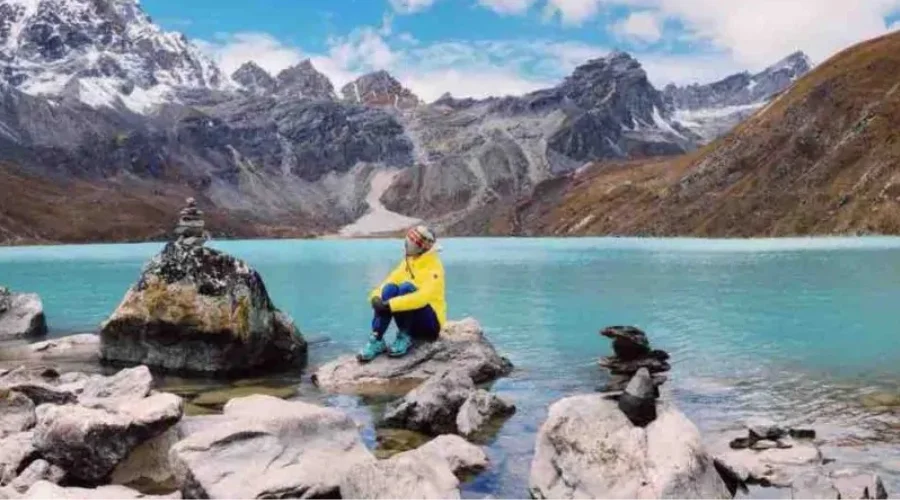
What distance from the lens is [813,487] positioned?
43.6 feet

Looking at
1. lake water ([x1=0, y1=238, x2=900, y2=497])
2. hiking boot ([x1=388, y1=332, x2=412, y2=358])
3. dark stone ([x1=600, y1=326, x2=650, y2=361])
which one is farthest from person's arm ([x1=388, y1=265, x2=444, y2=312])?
dark stone ([x1=600, y1=326, x2=650, y2=361])

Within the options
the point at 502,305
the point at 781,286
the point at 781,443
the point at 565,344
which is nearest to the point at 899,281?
the point at 781,286

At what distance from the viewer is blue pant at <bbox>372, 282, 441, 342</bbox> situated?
24172mm

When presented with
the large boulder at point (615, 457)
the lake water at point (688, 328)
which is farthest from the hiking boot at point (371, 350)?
the large boulder at point (615, 457)

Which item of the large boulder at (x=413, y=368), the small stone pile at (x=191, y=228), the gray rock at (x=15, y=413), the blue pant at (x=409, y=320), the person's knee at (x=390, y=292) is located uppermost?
the small stone pile at (x=191, y=228)

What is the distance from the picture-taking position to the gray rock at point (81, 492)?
41.7 ft

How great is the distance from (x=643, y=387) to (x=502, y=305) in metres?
34.5

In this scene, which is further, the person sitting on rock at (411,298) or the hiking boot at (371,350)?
the hiking boot at (371,350)

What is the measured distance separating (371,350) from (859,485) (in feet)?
45.2

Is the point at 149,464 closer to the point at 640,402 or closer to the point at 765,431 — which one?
the point at 640,402

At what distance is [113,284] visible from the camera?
69.8 meters

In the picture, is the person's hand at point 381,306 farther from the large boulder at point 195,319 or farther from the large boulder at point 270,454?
the large boulder at point 270,454

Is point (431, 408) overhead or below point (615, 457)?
Answer: below

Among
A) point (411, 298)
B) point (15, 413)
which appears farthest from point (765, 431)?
point (15, 413)
